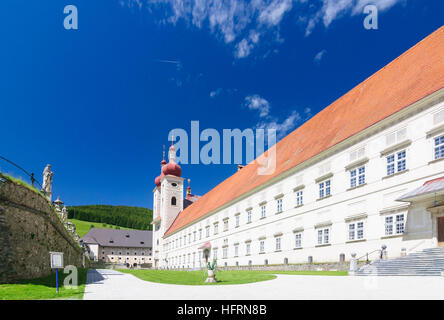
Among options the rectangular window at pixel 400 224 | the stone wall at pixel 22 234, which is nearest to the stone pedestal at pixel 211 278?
the stone wall at pixel 22 234

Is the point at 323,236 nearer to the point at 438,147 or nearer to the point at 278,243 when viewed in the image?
the point at 278,243

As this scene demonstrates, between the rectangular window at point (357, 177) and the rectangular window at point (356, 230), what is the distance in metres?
2.36

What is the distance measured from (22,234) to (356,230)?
17.7m

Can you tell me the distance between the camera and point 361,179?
21422 millimetres

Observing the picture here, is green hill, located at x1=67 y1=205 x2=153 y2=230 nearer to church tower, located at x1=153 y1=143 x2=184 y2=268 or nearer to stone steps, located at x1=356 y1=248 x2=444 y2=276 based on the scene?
church tower, located at x1=153 y1=143 x2=184 y2=268

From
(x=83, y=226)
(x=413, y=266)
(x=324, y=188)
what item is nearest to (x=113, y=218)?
(x=83, y=226)

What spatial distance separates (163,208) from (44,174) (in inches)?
2067

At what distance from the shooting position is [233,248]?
38.4 meters

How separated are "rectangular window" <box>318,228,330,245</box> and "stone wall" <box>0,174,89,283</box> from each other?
16.7 meters

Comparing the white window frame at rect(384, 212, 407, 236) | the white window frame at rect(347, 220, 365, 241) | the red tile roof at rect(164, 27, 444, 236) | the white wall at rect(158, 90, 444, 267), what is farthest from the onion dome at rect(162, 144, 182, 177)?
the white window frame at rect(384, 212, 407, 236)

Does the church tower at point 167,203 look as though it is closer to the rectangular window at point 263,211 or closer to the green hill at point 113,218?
the rectangular window at point 263,211

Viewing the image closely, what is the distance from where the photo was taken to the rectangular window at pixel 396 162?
18734mm

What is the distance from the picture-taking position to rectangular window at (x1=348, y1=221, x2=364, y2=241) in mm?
20781

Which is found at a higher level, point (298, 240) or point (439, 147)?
point (439, 147)
